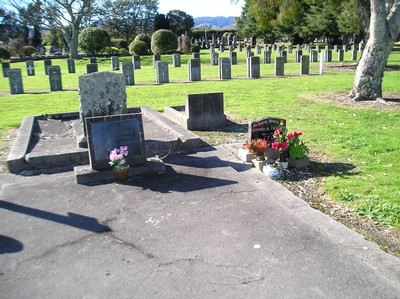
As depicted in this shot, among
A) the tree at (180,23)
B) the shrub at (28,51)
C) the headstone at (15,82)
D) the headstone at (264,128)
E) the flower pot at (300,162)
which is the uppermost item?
the tree at (180,23)

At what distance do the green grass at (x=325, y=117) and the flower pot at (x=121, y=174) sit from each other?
3.24m

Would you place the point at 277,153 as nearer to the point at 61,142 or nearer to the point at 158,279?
the point at 158,279

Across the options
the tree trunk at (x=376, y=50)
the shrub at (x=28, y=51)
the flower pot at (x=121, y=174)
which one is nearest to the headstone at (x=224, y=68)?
the tree trunk at (x=376, y=50)

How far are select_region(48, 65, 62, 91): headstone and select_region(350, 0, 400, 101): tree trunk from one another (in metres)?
13.6

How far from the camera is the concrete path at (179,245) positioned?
11.4ft

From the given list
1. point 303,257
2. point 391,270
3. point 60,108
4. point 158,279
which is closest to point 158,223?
point 158,279

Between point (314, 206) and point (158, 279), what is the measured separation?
266 centimetres

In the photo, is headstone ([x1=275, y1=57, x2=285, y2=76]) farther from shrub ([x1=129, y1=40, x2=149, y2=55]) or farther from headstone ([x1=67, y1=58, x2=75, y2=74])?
shrub ([x1=129, y1=40, x2=149, y2=55])

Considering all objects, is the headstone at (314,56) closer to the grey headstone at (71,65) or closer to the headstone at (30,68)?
the grey headstone at (71,65)

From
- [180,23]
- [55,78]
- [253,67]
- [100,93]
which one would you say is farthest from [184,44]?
[100,93]

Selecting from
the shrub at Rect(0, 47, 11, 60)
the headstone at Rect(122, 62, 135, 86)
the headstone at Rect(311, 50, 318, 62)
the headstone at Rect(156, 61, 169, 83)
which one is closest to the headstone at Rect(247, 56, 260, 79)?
the headstone at Rect(156, 61, 169, 83)

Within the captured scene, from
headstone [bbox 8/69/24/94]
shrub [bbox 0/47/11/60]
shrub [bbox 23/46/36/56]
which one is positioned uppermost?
shrub [bbox 23/46/36/56]

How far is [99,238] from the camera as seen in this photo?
4.40 m

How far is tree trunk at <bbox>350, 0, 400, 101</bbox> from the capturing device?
11686 mm
